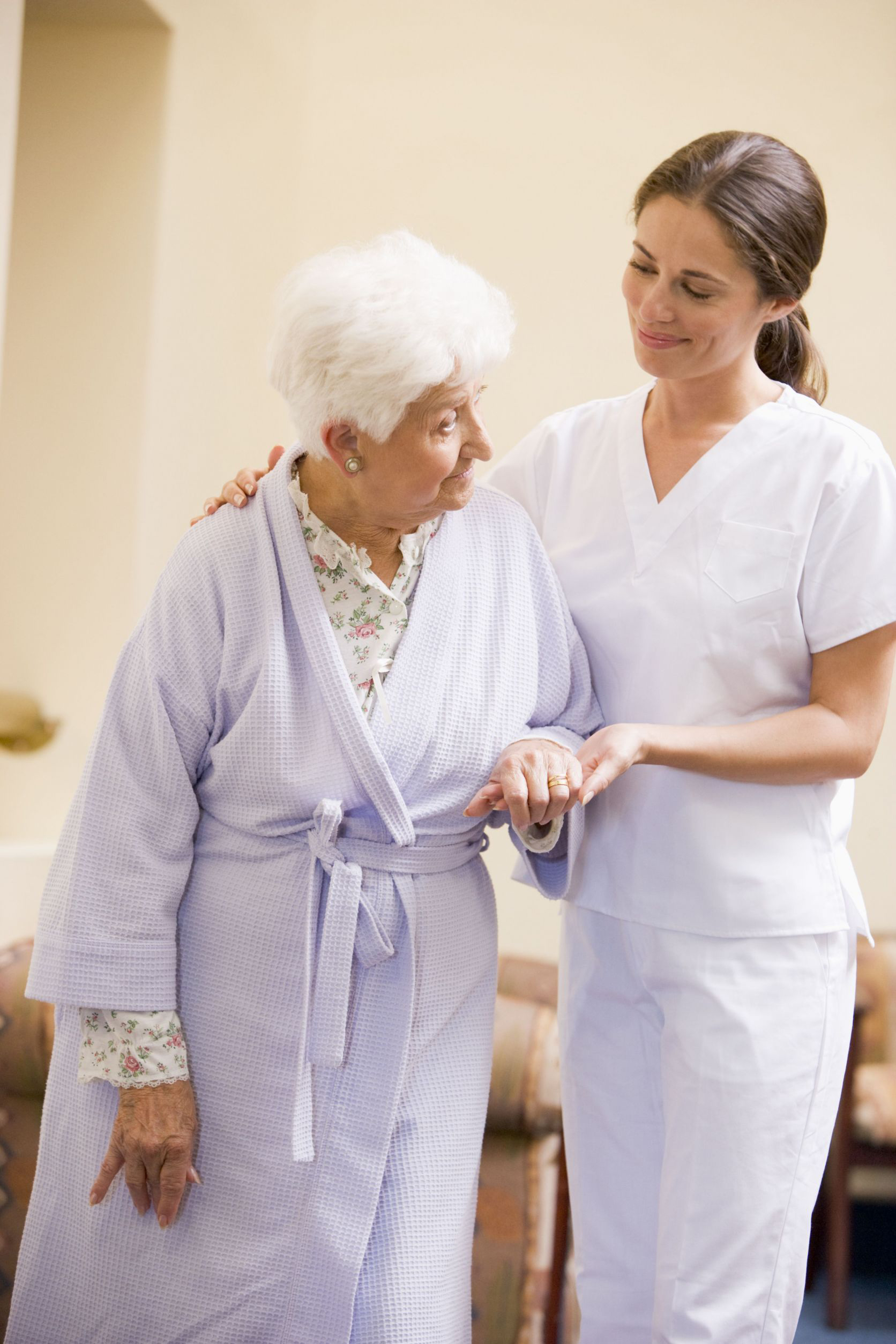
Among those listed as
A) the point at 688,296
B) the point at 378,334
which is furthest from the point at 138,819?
the point at 688,296

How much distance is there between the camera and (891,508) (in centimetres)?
137

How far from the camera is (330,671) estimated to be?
4.20 feet

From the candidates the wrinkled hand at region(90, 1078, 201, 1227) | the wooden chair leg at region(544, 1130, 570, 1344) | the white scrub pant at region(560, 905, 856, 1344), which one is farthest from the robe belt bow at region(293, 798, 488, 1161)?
→ the wooden chair leg at region(544, 1130, 570, 1344)

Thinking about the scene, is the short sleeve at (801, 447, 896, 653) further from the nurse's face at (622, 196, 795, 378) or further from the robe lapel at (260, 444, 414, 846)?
the robe lapel at (260, 444, 414, 846)

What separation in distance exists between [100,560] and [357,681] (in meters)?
1.58

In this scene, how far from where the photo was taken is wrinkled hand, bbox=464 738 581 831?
1223 mm

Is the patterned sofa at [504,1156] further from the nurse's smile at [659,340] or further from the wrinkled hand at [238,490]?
the nurse's smile at [659,340]

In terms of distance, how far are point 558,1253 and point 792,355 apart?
1611 mm

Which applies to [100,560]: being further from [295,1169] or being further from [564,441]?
[295,1169]

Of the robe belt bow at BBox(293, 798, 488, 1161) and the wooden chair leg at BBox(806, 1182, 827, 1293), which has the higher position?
the robe belt bow at BBox(293, 798, 488, 1161)

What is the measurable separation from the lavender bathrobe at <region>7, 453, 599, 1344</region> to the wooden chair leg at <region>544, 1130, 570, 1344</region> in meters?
0.87

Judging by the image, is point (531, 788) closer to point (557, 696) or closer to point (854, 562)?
point (557, 696)

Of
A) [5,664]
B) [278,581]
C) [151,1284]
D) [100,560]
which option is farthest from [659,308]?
[5,664]

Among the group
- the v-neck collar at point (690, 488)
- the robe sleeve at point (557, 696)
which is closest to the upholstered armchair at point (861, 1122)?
the robe sleeve at point (557, 696)
